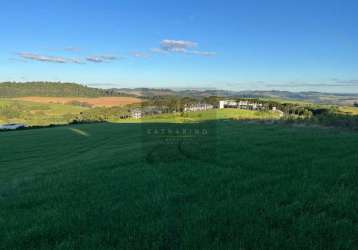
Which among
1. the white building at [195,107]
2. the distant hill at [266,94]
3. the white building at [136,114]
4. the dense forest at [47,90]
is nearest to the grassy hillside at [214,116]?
the white building at [195,107]

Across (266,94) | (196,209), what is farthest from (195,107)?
(196,209)

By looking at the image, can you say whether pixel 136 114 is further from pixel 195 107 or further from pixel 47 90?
pixel 47 90

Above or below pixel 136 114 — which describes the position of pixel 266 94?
above

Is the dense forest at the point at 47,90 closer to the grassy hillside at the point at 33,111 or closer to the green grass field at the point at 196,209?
the grassy hillside at the point at 33,111

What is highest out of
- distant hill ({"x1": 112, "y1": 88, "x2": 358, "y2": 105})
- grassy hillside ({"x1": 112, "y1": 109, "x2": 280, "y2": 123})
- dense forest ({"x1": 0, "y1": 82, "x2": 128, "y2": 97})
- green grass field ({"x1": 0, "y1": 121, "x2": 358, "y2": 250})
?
dense forest ({"x1": 0, "y1": 82, "x2": 128, "y2": 97})

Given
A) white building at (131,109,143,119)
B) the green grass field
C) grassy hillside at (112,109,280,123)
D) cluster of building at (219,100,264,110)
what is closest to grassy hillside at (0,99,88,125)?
white building at (131,109,143,119)

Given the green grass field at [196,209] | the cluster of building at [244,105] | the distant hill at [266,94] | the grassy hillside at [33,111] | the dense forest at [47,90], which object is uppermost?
the dense forest at [47,90]

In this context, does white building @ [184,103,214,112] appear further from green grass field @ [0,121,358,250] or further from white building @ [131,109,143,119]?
green grass field @ [0,121,358,250]

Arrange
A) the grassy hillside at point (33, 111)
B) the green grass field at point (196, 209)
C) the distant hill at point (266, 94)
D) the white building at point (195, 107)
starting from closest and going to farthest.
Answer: the green grass field at point (196, 209) < the distant hill at point (266, 94) < the white building at point (195, 107) < the grassy hillside at point (33, 111)
